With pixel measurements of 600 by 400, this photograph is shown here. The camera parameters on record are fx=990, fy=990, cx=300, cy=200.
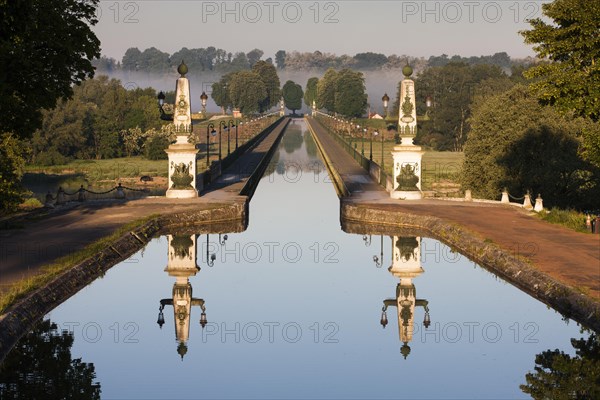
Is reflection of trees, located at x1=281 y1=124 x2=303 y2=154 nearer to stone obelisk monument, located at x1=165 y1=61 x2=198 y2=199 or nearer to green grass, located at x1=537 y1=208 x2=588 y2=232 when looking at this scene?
stone obelisk monument, located at x1=165 y1=61 x2=198 y2=199

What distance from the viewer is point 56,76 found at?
32312mm

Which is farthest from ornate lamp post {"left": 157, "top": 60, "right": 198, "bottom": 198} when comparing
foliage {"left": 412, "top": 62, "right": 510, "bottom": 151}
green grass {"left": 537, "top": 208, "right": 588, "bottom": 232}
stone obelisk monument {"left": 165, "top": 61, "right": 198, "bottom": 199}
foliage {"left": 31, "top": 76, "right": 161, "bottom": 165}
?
foliage {"left": 412, "top": 62, "right": 510, "bottom": 151}

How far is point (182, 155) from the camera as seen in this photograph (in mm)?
44750

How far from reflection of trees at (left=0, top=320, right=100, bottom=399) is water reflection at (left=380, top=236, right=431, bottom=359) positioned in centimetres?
617

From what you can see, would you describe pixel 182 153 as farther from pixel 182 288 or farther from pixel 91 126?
pixel 91 126

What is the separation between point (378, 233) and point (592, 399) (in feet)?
74.8

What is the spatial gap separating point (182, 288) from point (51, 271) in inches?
150

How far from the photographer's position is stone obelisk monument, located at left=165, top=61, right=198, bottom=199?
44750mm

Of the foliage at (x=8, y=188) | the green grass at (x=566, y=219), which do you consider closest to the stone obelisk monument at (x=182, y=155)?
the foliage at (x=8, y=188)

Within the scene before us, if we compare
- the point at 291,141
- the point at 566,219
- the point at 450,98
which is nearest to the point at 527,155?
the point at 566,219

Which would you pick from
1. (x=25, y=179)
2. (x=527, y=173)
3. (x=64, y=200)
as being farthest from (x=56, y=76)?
(x=25, y=179)

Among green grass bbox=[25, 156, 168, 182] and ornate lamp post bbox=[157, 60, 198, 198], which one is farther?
green grass bbox=[25, 156, 168, 182]

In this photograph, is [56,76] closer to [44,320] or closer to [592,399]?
[44,320]

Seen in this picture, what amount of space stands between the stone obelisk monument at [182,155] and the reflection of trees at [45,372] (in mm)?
25191
